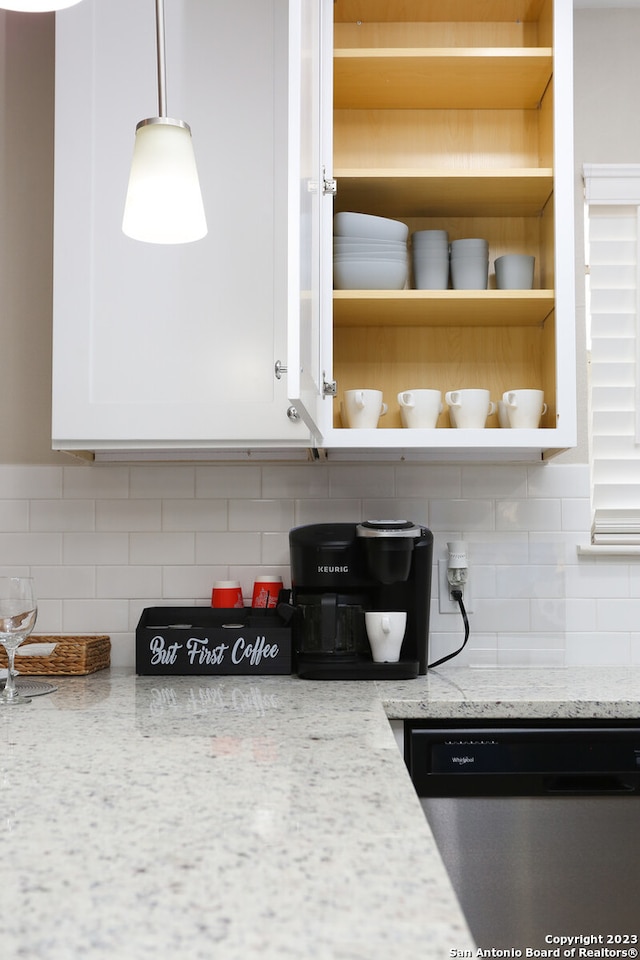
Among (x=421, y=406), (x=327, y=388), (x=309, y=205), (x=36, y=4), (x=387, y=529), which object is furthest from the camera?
(x=421, y=406)

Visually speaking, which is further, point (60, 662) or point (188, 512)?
point (188, 512)

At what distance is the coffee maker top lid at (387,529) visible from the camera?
2.07 meters

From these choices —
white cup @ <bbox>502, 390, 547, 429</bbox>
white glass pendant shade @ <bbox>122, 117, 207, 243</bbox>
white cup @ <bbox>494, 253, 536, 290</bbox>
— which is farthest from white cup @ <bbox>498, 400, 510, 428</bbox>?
white glass pendant shade @ <bbox>122, 117, 207, 243</bbox>

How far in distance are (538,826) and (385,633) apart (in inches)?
20.9

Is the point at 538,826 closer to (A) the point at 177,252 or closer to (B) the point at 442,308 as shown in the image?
(B) the point at 442,308

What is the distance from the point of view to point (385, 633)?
2078mm

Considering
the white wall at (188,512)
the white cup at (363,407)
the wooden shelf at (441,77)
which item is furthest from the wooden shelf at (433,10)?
the white cup at (363,407)

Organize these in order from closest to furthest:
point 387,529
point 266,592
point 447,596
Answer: point 387,529 → point 266,592 → point 447,596

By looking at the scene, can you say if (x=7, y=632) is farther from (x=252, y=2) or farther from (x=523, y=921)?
(x=252, y=2)

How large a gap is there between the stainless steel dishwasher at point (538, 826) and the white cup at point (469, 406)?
714 mm

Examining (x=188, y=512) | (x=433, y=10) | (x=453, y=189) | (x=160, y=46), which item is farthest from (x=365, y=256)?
(x=160, y=46)

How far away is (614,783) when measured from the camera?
1826 millimetres

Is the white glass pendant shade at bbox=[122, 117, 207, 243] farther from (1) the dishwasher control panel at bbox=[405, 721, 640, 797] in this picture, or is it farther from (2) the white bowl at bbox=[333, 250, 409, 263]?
(1) the dishwasher control panel at bbox=[405, 721, 640, 797]

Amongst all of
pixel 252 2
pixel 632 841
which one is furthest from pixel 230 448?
pixel 632 841
